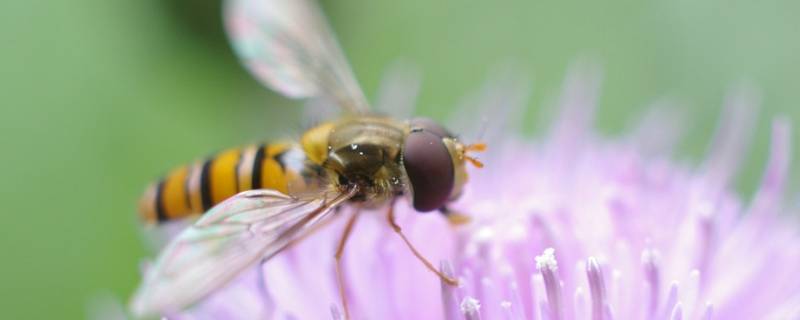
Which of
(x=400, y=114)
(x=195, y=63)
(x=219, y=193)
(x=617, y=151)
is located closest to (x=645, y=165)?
(x=617, y=151)

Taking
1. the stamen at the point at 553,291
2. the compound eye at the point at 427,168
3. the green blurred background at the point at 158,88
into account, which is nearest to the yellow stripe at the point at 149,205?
the compound eye at the point at 427,168

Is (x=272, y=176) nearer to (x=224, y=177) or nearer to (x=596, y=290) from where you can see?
(x=224, y=177)

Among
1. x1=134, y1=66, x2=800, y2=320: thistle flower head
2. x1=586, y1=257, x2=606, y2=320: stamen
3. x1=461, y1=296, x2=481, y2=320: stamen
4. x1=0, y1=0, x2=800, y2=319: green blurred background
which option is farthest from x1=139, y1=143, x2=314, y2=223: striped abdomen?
x1=0, y1=0, x2=800, y2=319: green blurred background

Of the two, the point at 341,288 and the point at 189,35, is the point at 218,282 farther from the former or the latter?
the point at 189,35

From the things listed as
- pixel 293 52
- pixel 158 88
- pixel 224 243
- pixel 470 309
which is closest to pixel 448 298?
pixel 470 309

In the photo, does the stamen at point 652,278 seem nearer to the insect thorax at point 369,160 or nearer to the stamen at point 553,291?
the stamen at point 553,291

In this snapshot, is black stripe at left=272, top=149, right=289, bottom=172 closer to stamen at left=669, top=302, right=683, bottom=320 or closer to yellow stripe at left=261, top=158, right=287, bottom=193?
yellow stripe at left=261, top=158, right=287, bottom=193
